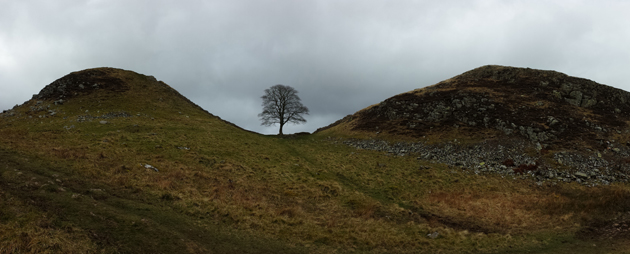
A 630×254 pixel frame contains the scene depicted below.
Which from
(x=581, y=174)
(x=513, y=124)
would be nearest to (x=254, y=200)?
(x=581, y=174)

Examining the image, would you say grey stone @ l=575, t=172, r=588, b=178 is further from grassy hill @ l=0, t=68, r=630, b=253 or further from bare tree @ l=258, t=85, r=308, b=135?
bare tree @ l=258, t=85, r=308, b=135

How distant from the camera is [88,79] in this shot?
169 feet

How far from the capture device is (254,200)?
1933 centimetres

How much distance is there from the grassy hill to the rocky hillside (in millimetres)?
2541

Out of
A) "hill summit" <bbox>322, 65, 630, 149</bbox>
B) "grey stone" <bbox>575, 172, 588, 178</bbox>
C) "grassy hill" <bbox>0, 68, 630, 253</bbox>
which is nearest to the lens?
"grassy hill" <bbox>0, 68, 630, 253</bbox>

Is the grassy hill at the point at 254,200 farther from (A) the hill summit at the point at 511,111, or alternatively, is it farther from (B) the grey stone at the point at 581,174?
(A) the hill summit at the point at 511,111

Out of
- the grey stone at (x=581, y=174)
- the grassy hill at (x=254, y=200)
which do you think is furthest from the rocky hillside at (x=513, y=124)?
the grassy hill at (x=254, y=200)

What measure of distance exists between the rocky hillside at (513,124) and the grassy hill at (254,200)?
100 inches

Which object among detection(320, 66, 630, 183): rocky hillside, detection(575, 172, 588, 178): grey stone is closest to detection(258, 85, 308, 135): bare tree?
detection(320, 66, 630, 183): rocky hillside

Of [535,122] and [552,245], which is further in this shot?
[535,122]

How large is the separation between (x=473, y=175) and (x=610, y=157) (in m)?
15.2

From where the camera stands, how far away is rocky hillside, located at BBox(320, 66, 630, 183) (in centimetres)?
2944

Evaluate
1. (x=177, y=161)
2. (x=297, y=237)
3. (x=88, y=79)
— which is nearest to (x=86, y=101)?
(x=88, y=79)

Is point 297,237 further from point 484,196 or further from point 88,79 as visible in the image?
point 88,79
